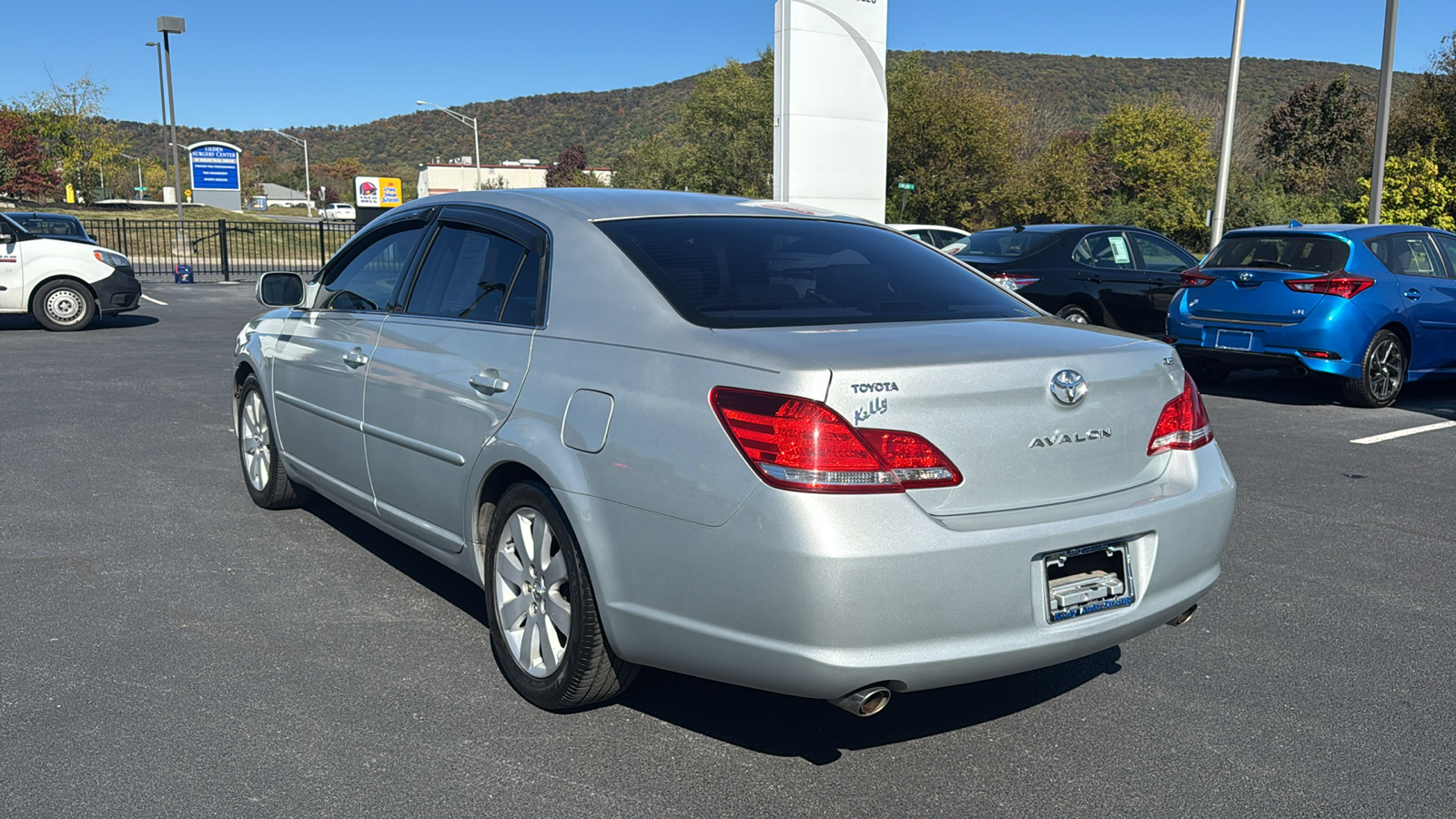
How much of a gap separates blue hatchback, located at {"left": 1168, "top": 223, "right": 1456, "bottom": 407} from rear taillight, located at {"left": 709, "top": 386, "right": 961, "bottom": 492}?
7.74m

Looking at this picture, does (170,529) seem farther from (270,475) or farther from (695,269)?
(695,269)

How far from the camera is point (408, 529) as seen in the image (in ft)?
13.3

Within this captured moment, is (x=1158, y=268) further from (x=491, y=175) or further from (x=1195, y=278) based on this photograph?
(x=491, y=175)

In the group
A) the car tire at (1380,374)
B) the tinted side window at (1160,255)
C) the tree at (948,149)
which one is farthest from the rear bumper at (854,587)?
the tree at (948,149)

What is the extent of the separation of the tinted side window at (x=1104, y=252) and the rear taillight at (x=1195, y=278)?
7.54 feet

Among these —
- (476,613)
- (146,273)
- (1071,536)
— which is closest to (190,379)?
(476,613)

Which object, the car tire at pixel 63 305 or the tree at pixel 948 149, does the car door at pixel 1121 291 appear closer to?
the car tire at pixel 63 305

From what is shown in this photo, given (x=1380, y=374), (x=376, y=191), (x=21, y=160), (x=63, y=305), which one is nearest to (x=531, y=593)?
(x=1380, y=374)

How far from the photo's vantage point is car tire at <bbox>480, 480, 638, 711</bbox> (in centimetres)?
316

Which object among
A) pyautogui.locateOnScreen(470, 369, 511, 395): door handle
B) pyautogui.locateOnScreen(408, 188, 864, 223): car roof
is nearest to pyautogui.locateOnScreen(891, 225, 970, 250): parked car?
pyautogui.locateOnScreen(408, 188, 864, 223): car roof

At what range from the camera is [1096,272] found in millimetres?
12188

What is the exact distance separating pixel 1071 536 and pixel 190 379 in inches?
378

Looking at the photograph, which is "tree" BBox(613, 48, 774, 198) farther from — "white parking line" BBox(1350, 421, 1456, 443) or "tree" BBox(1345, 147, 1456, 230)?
"white parking line" BBox(1350, 421, 1456, 443)

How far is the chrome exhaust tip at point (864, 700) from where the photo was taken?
2.72m
